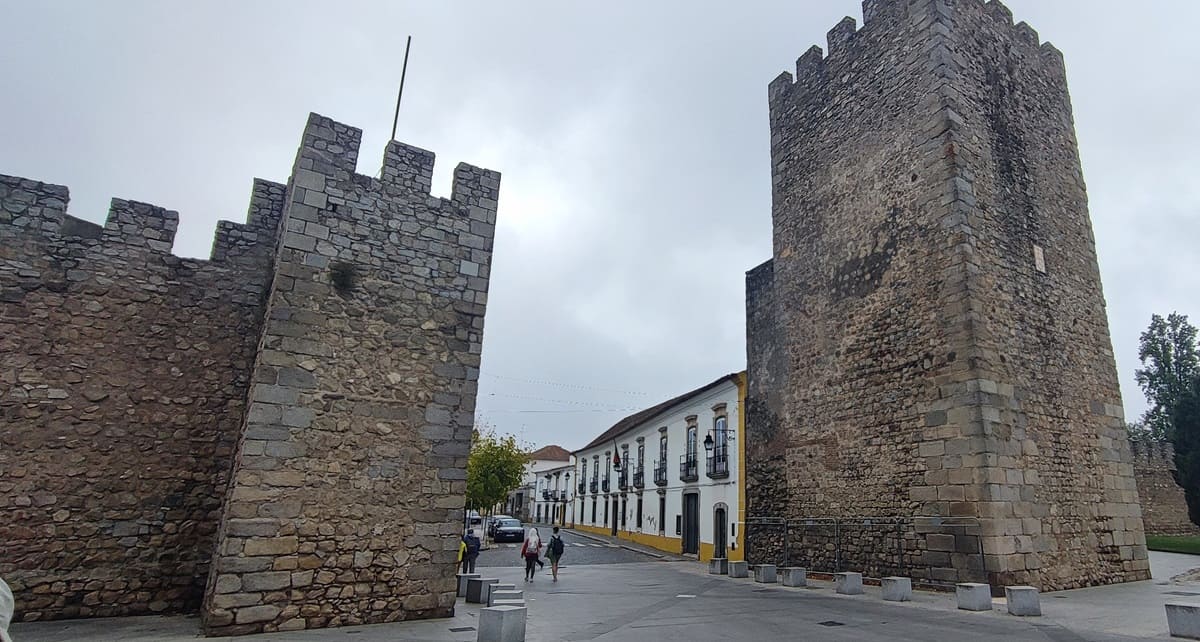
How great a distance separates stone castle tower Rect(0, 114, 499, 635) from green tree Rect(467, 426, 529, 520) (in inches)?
732

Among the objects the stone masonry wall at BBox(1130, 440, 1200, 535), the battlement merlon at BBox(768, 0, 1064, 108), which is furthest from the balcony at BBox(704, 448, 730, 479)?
the stone masonry wall at BBox(1130, 440, 1200, 535)

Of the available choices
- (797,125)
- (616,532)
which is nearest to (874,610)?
(797,125)

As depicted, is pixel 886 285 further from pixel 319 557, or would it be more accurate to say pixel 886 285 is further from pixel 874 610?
pixel 319 557

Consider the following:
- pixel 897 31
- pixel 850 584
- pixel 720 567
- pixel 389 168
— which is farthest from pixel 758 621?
pixel 897 31

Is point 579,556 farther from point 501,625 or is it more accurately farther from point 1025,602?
point 501,625

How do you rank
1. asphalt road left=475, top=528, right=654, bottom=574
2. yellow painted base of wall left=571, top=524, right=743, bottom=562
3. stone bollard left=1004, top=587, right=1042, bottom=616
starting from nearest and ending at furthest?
stone bollard left=1004, top=587, right=1042, bottom=616 → asphalt road left=475, top=528, right=654, bottom=574 → yellow painted base of wall left=571, top=524, right=743, bottom=562

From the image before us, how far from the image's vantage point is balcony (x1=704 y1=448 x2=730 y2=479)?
20516 mm

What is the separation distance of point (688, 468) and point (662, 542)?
3959 mm

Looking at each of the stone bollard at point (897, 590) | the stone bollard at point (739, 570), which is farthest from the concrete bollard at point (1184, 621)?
the stone bollard at point (739, 570)

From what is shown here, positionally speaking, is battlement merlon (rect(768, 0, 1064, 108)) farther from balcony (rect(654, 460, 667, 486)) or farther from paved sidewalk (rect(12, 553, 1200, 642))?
balcony (rect(654, 460, 667, 486))

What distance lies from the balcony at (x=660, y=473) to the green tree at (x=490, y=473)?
6524 millimetres

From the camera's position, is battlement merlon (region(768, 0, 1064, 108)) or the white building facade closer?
battlement merlon (region(768, 0, 1064, 108))

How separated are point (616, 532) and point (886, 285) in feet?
77.7

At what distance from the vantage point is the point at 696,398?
23422 mm
